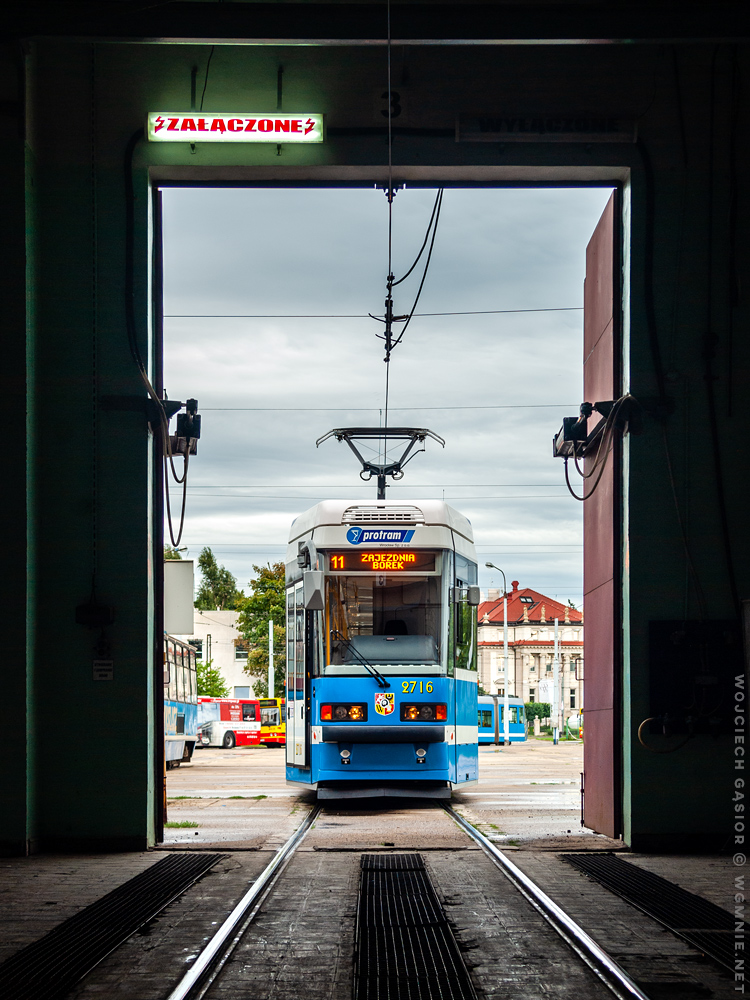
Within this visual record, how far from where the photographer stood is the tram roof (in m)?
14.8

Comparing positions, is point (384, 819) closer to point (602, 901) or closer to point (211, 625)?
point (602, 901)

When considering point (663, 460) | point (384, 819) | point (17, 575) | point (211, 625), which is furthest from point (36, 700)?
point (211, 625)

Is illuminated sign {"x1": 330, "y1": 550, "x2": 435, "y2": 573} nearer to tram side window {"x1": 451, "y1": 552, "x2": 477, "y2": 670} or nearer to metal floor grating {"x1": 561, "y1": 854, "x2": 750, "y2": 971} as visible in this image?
tram side window {"x1": 451, "y1": 552, "x2": 477, "y2": 670}

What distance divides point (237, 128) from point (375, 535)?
5.44m

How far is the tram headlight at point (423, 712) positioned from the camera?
1432 centimetres

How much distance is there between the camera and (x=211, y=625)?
102312 mm

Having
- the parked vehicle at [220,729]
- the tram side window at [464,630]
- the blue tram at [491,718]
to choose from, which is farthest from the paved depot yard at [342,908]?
the parked vehicle at [220,729]

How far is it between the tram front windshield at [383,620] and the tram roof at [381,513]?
2.15ft

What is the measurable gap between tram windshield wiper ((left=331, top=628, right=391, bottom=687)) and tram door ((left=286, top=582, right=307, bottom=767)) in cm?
58

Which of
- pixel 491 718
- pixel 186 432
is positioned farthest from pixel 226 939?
pixel 491 718

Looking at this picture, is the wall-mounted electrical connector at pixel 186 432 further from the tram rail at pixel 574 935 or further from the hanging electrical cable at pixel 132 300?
the tram rail at pixel 574 935

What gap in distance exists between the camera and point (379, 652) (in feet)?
47.8

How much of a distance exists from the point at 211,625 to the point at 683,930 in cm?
9699

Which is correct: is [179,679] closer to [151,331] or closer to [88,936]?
[151,331]
